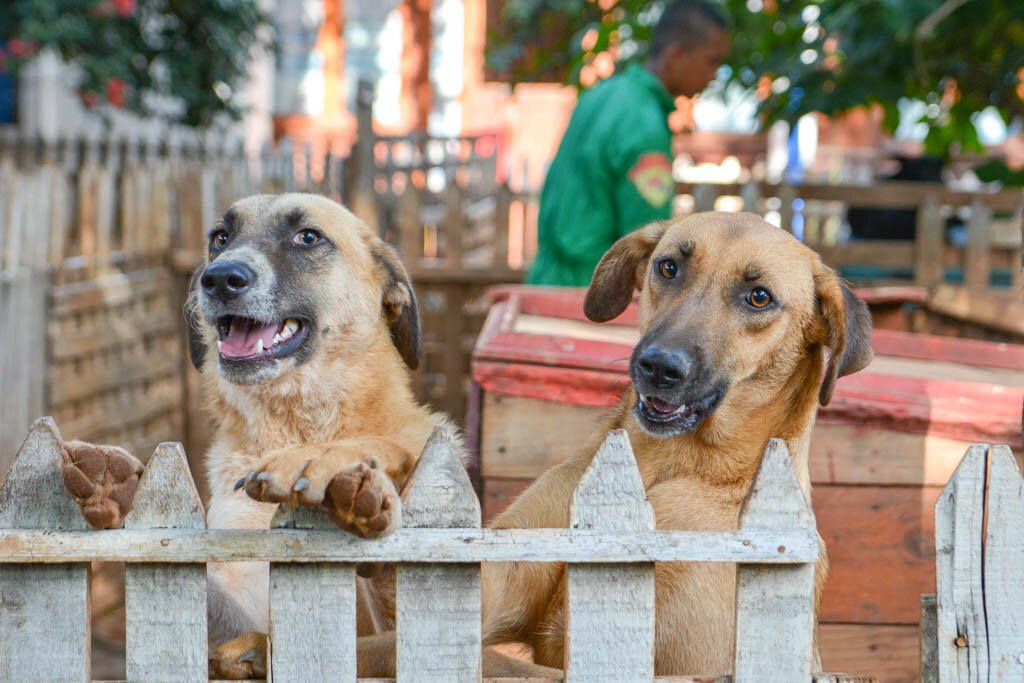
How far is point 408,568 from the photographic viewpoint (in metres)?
1.90

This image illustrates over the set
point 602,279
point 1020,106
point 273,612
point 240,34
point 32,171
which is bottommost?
point 273,612

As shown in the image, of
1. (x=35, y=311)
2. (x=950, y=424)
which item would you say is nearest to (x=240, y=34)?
(x=35, y=311)

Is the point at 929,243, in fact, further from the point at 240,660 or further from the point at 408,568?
the point at 240,660

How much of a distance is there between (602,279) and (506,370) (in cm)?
42

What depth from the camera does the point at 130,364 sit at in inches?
287

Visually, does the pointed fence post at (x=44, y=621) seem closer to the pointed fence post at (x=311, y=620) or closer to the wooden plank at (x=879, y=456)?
the pointed fence post at (x=311, y=620)

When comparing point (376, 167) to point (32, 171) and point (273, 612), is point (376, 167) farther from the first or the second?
point (273, 612)

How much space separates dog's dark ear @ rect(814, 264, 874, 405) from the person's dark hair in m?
2.95

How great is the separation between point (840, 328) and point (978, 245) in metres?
5.13

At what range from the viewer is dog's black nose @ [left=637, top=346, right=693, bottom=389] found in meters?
2.22

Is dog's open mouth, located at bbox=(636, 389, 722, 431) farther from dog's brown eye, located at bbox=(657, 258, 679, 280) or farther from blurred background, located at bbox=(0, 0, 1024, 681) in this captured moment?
blurred background, located at bbox=(0, 0, 1024, 681)

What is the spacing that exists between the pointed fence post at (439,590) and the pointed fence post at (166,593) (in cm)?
37

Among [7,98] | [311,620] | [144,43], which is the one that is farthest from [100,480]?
[7,98]

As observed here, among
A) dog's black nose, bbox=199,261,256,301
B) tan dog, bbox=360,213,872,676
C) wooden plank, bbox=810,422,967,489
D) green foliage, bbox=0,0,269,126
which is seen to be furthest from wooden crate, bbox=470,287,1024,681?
green foliage, bbox=0,0,269,126
